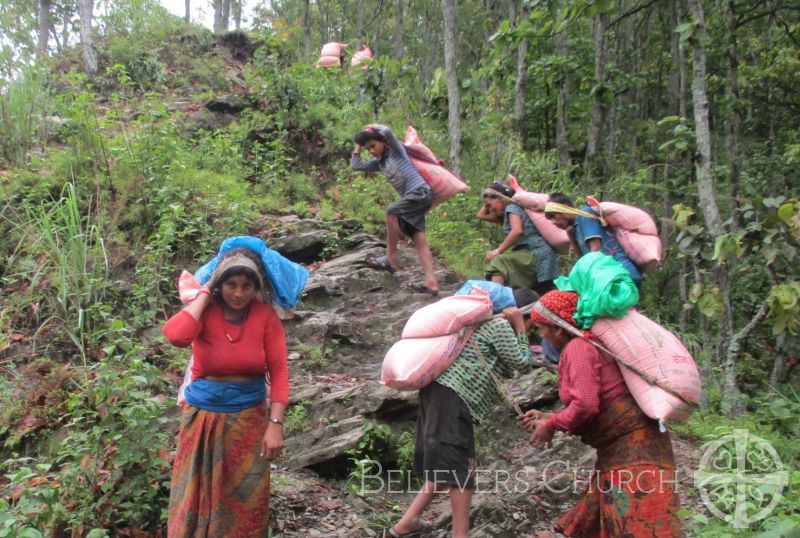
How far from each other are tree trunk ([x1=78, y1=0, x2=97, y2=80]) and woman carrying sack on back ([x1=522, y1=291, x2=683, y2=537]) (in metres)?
12.5

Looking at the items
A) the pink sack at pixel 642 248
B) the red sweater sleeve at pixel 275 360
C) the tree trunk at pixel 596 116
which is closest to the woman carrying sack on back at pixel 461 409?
the red sweater sleeve at pixel 275 360

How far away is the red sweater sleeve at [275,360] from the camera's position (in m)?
3.22

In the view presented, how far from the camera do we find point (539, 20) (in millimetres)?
5547

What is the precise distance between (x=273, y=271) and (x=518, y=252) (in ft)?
9.04

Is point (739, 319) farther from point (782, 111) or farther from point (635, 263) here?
point (635, 263)

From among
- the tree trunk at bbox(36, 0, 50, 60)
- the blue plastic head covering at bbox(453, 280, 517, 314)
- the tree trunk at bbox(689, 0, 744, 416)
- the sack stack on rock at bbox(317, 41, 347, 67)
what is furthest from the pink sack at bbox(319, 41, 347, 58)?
the blue plastic head covering at bbox(453, 280, 517, 314)

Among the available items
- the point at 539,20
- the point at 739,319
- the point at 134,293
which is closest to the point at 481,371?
the point at 539,20

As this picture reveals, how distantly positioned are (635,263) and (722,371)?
7.36 feet

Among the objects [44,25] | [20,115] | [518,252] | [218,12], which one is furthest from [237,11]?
[518,252]

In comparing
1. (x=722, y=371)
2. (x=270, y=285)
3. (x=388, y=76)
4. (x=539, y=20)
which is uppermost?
(x=388, y=76)

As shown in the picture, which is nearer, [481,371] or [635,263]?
[481,371]

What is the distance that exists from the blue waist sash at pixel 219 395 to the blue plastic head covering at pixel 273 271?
0.47 meters

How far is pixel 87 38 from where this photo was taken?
40.6 feet

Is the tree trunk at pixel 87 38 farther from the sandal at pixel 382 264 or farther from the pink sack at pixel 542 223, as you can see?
the pink sack at pixel 542 223
